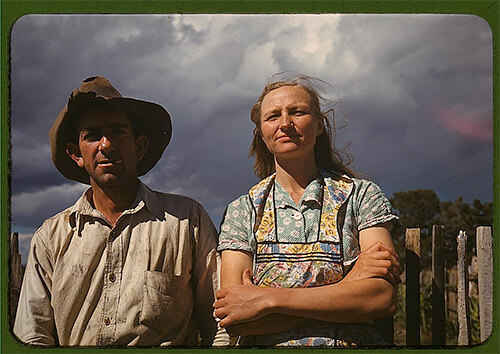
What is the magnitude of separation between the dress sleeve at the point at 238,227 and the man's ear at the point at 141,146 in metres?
0.54

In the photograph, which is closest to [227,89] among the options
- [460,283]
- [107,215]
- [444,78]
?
[107,215]

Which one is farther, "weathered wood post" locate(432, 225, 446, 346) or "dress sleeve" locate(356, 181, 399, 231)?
"weathered wood post" locate(432, 225, 446, 346)

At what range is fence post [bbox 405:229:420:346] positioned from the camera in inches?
142

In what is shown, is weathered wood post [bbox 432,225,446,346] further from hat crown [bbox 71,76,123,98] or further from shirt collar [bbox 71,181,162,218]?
hat crown [bbox 71,76,123,98]

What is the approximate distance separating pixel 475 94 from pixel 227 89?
1323 mm

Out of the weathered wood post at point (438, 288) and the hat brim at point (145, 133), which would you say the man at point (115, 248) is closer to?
the hat brim at point (145, 133)

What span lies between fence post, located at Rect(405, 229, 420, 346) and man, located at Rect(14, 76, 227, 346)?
102 cm

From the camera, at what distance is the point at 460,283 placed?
364 cm

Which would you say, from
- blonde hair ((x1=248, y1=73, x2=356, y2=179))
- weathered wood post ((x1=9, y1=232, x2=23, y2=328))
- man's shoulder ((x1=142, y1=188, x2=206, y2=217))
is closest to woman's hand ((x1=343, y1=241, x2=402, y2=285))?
blonde hair ((x1=248, y1=73, x2=356, y2=179))

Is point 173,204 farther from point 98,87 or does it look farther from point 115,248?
point 98,87

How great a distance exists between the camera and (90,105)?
349 cm

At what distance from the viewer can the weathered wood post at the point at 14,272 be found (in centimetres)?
357

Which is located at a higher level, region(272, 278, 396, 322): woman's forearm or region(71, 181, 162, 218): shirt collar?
region(71, 181, 162, 218): shirt collar

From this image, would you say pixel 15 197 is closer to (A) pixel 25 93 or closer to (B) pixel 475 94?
(A) pixel 25 93
